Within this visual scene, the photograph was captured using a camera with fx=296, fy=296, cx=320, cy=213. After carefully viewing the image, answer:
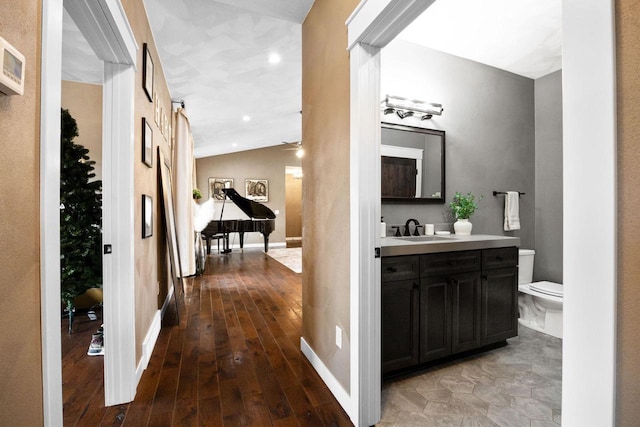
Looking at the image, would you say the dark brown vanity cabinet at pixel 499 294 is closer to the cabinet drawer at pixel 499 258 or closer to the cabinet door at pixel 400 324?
the cabinet drawer at pixel 499 258

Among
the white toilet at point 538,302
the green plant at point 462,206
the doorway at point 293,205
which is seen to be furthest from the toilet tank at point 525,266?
the doorway at point 293,205

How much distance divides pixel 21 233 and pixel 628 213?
133 centimetres

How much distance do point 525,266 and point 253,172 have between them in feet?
24.0

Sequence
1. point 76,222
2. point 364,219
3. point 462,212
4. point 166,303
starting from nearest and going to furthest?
point 364,219
point 76,222
point 462,212
point 166,303

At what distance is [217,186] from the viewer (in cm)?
849

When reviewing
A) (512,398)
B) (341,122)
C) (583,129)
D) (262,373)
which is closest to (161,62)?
(341,122)

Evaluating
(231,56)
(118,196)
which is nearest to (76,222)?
(118,196)

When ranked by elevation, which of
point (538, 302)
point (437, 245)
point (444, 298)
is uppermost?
point (437, 245)

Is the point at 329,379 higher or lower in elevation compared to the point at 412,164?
lower

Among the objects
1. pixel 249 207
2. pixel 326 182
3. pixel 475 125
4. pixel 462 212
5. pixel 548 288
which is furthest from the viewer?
pixel 249 207

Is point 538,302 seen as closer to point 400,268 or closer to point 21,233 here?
point 400,268

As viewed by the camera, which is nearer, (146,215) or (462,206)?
(146,215)

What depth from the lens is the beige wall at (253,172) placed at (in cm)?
845

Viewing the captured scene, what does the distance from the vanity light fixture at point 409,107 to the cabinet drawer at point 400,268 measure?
1.39 meters
